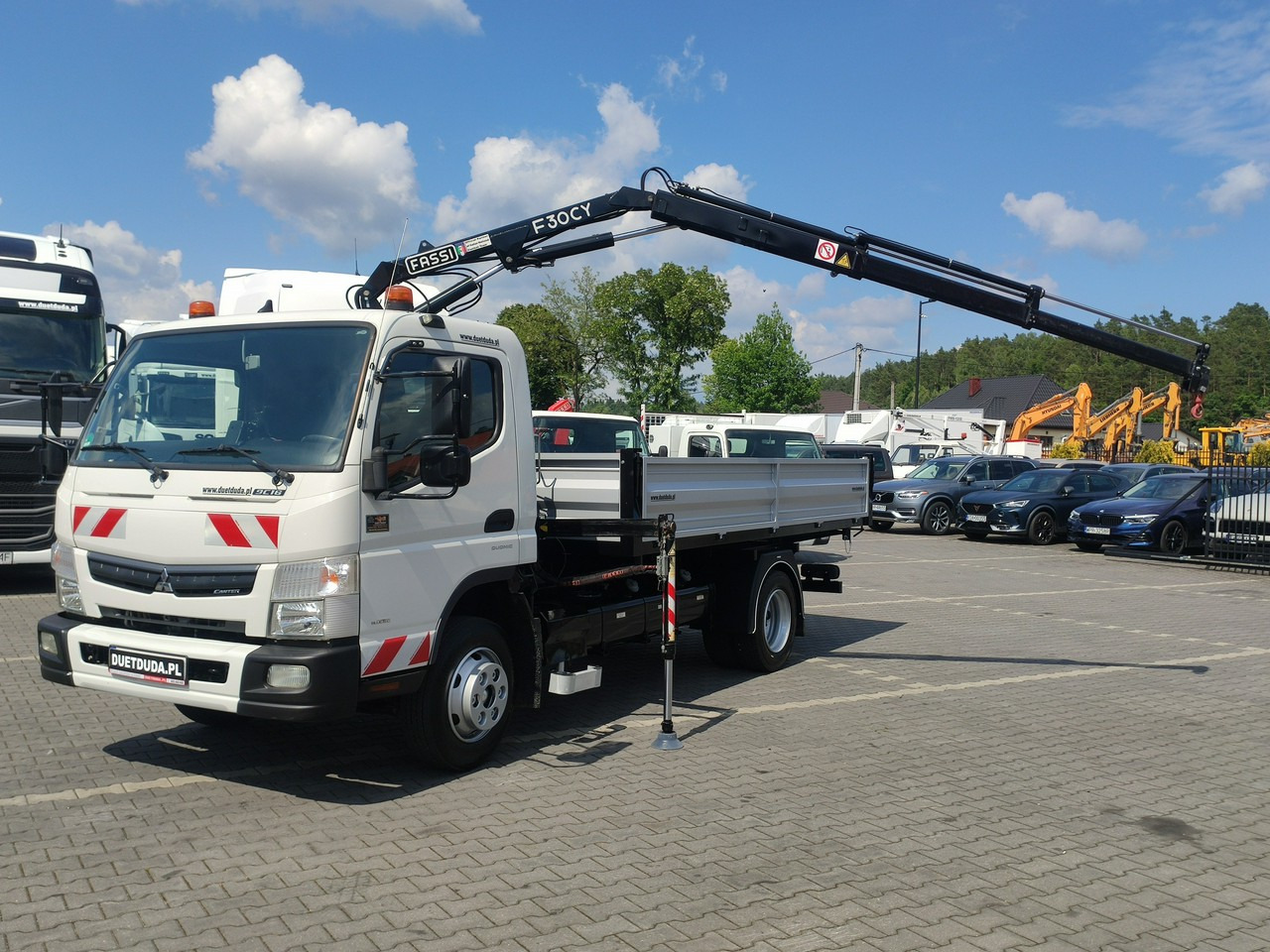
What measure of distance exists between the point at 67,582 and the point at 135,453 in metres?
0.83

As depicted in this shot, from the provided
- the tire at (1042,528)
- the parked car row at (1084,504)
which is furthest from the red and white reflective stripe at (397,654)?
the tire at (1042,528)

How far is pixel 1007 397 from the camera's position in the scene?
88500 millimetres

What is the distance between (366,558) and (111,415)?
1872 mm

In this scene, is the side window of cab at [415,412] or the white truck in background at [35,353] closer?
the side window of cab at [415,412]

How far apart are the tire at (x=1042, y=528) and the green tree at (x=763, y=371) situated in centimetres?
3221

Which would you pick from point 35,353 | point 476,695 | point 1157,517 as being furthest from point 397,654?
point 1157,517

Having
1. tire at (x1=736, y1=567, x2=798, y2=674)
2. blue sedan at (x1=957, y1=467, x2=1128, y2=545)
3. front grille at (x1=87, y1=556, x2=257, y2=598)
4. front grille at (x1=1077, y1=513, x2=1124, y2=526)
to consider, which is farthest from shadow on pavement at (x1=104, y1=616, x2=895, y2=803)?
blue sedan at (x1=957, y1=467, x2=1128, y2=545)

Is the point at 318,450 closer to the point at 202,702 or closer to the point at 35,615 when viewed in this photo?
the point at 202,702

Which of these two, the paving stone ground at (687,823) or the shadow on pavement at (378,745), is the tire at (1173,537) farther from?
the shadow on pavement at (378,745)

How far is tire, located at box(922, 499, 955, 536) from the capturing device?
25406 millimetres

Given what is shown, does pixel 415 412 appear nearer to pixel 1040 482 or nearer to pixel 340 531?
pixel 340 531

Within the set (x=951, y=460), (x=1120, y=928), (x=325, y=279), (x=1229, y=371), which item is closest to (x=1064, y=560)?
(x=951, y=460)

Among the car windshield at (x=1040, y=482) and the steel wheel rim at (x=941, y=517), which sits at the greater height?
the car windshield at (x=1040, y=482)

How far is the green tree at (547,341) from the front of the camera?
46.6m
